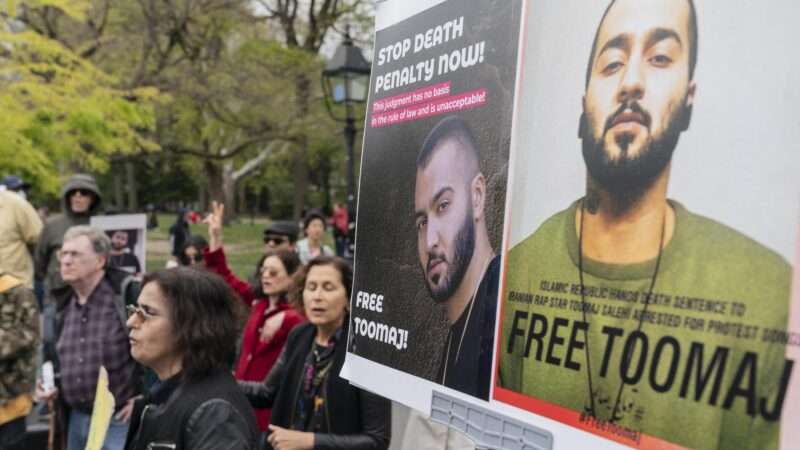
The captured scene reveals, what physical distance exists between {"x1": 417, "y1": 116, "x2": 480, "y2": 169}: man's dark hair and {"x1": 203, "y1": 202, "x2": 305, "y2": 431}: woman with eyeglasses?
8.39 ft

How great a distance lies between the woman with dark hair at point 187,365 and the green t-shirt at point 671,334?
1.19 metres

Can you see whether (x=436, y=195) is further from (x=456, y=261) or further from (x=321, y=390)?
(x=321, y=390)

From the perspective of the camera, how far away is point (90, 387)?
14.8 ft

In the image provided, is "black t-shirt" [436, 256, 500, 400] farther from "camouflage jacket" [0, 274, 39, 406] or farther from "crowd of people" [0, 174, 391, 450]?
"camouflage jacket" [0, 274, 39, 406]

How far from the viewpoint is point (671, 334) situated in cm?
129

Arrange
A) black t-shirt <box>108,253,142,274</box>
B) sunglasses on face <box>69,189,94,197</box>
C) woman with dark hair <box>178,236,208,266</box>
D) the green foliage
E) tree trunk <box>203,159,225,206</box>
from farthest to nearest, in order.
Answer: tree trunk <box>203,159,225,206</box> < the green foliage < woman with dark hair <box>178,236,208,266</box> < black t-shirt <box>108,253,142,274</box> < sunglasses on face <box>69,189,94,197</box>

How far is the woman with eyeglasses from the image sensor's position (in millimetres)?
4652

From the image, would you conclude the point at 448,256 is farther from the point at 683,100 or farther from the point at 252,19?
the point at 252,19

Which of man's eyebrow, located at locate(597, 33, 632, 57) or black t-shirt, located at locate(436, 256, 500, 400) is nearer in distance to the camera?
man's eyebrow, located at locate(597, 33, 632, 57)

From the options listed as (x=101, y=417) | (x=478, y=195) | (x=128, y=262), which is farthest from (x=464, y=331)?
(x=128, y=262)

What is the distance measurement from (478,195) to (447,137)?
199 mm

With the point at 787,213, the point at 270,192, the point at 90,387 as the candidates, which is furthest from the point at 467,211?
the point at 270,192

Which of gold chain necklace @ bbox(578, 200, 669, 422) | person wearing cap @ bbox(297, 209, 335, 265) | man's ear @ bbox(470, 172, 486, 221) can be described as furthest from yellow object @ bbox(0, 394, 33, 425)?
person wearing cap @ bbox(297, 209, 335, 265)

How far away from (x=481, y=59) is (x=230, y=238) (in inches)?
1233
